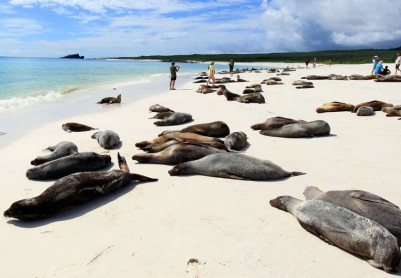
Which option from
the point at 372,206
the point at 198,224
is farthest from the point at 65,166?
the point at 372,206

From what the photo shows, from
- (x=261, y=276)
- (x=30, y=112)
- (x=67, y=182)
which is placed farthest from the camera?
(x=30, y=112)

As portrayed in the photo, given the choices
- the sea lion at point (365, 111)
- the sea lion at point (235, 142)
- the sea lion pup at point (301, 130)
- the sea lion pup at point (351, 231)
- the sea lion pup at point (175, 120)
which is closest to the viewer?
the sea lion pup at point (351, 231)

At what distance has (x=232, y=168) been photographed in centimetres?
538

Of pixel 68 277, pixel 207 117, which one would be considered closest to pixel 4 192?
pixel 68 277

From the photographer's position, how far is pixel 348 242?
3.32m

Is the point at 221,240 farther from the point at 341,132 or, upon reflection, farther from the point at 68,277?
the point at 341,132

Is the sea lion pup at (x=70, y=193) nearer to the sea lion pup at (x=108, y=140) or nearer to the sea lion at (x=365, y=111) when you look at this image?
the sea lion pup at (x=108, y=140)

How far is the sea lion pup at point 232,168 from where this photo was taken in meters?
5.31

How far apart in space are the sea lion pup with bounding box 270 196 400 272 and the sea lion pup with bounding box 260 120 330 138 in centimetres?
402

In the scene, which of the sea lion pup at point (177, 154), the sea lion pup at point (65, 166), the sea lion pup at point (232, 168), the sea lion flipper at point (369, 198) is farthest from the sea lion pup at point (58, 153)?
the sea lion flipper at point (369, 198)

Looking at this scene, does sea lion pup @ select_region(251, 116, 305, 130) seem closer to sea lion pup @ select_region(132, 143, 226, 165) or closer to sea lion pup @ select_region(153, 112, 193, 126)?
sea lion pup @ select_region(153, 112, 193, 126)

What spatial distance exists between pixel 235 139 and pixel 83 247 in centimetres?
399

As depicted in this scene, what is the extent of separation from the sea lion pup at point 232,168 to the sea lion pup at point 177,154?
16.9 inches

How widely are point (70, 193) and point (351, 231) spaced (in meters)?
3.15
